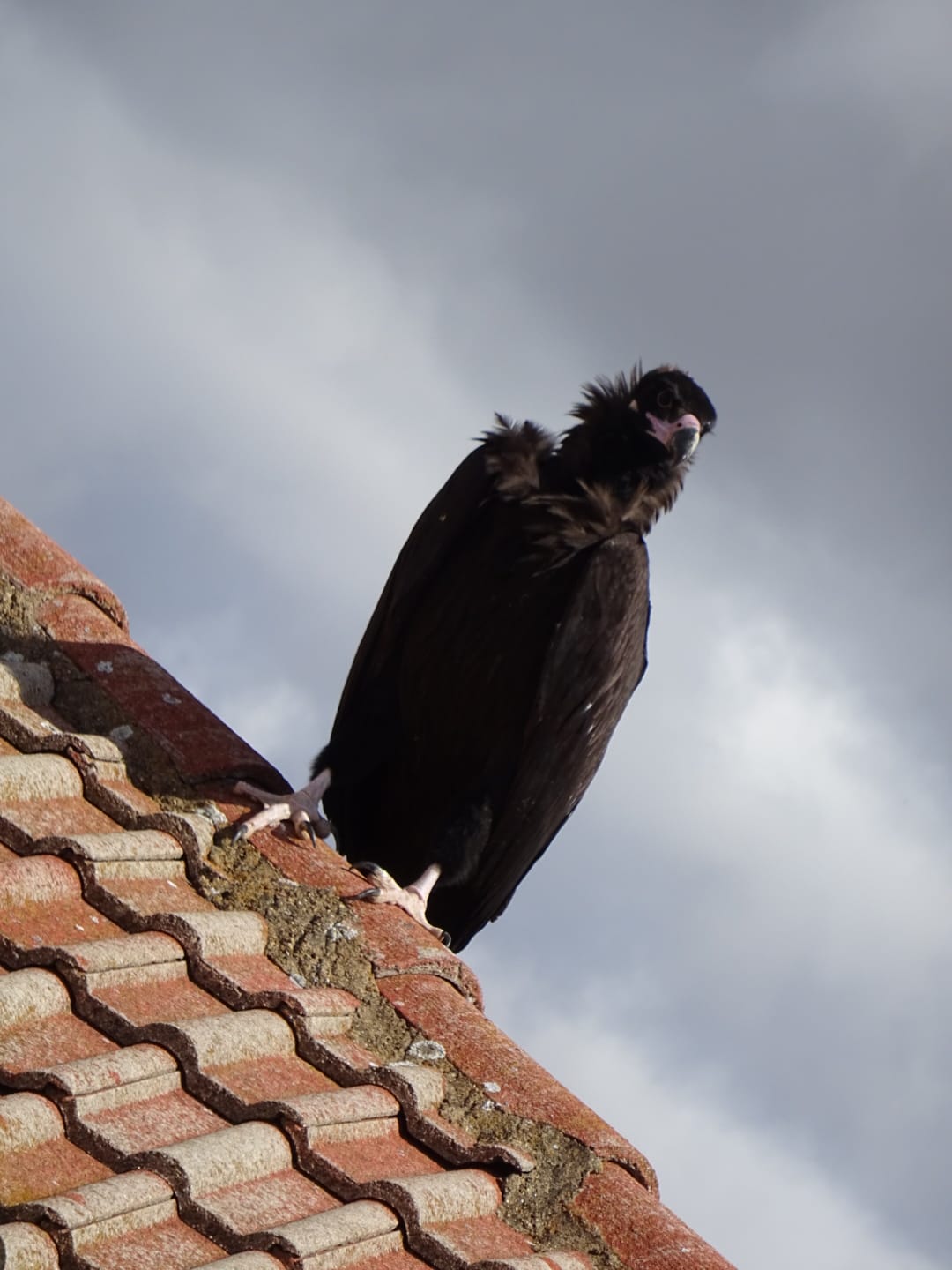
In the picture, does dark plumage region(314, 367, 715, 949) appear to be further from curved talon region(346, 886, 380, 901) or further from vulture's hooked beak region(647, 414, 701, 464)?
curved talon region(346, 886, 380, 901)

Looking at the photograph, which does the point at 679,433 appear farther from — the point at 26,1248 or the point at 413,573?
the point at 26,1248

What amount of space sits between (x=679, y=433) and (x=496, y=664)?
1.15 metres

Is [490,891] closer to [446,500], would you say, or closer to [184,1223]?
[446,500]

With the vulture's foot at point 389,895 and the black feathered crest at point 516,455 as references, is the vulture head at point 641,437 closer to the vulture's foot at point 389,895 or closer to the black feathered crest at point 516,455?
the black feathered crest at point 516,455

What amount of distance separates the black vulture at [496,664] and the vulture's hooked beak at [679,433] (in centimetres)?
17

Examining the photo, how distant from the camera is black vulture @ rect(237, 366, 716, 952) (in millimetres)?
4754

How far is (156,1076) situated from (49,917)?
0.42 meters

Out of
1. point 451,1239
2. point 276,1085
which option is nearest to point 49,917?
point 276,1085

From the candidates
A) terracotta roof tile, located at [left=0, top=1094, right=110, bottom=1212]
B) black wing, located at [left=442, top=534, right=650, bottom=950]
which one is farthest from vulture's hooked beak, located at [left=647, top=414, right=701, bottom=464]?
terracotta roof tile, located at [left=0, top=1094, right=110, bottom=1212]

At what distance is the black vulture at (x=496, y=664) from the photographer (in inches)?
187

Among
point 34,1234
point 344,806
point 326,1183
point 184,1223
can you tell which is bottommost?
point 34,1234

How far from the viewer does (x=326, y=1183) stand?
8.21 ft

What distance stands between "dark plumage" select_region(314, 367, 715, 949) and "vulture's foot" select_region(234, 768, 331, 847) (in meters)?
0.78

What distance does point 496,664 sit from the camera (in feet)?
15.7
